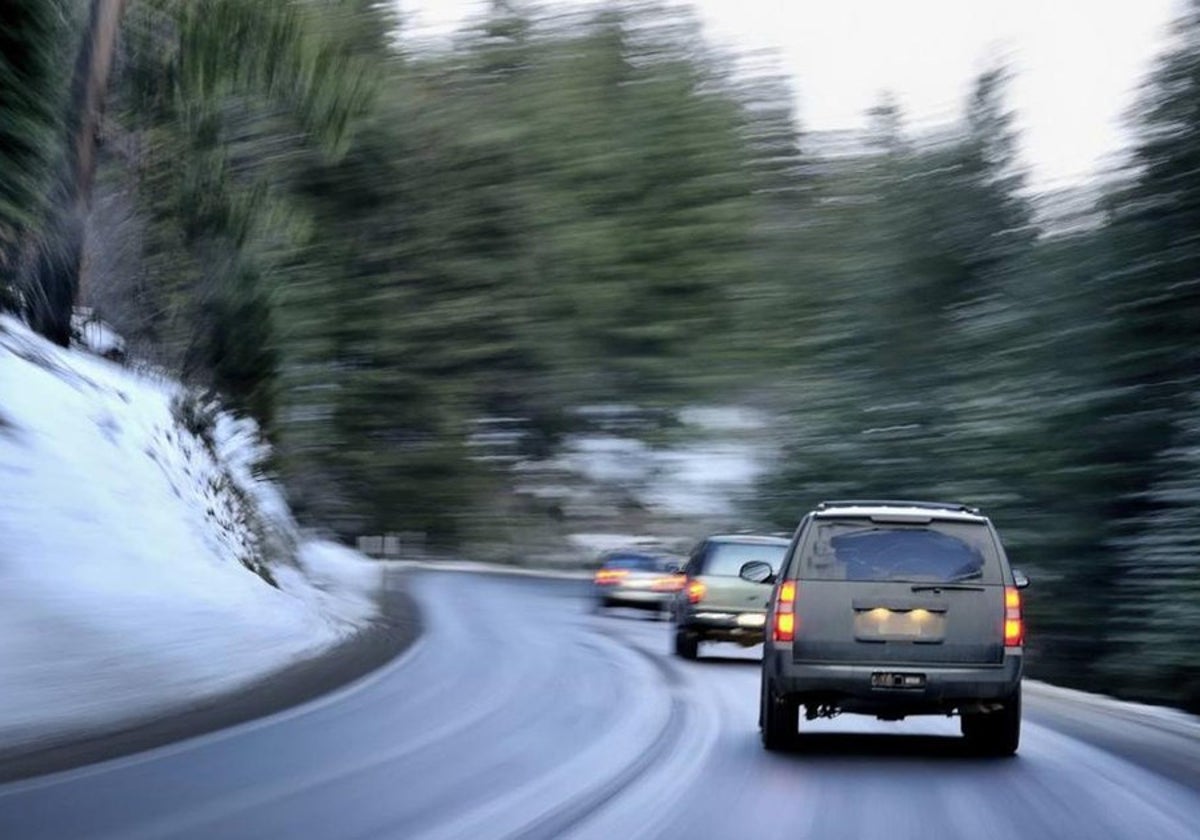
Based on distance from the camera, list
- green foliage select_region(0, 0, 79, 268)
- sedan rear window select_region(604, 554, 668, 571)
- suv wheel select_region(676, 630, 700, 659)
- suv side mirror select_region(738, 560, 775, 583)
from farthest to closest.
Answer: sedan rear window select_region(604, 554, 668, 571) < suv wheel select_region(676, 630, 700, 659) < green foliage select_region(0, 0, 79, 268) < suv side mirror select_region(738, 560, 775, 583)

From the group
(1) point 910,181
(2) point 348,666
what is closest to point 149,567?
(2) point 348,666

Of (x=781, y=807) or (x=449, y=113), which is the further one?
(x=449, y=113)

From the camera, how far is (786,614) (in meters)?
14.4

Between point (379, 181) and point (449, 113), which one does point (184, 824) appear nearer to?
point (379, 181)

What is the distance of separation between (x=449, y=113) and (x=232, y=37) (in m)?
29.7

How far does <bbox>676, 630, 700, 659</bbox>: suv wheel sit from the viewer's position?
87.7ft

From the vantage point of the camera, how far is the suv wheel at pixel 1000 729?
1439cm

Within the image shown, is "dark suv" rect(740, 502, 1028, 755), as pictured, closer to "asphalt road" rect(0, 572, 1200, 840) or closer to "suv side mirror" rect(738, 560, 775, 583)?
"asphalt road" rect(0, 572, 1200, 840)

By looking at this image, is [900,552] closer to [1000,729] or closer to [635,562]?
[1000,729]

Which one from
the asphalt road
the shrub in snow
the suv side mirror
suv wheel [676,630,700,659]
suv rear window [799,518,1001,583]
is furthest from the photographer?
the shrub in snow

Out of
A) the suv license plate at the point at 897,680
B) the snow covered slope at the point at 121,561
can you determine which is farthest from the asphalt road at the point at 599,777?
the snow covered slope at the point at 121,561

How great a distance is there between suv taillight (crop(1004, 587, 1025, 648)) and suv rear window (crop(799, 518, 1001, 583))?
0.15 metres

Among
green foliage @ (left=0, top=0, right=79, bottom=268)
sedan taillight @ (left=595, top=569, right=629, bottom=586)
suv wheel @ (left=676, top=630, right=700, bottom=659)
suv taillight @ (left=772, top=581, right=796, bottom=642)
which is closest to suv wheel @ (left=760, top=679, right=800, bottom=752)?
suv taillight @ (left=772, top=581, right=796, bottom=642)

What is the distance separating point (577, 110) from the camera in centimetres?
6538
